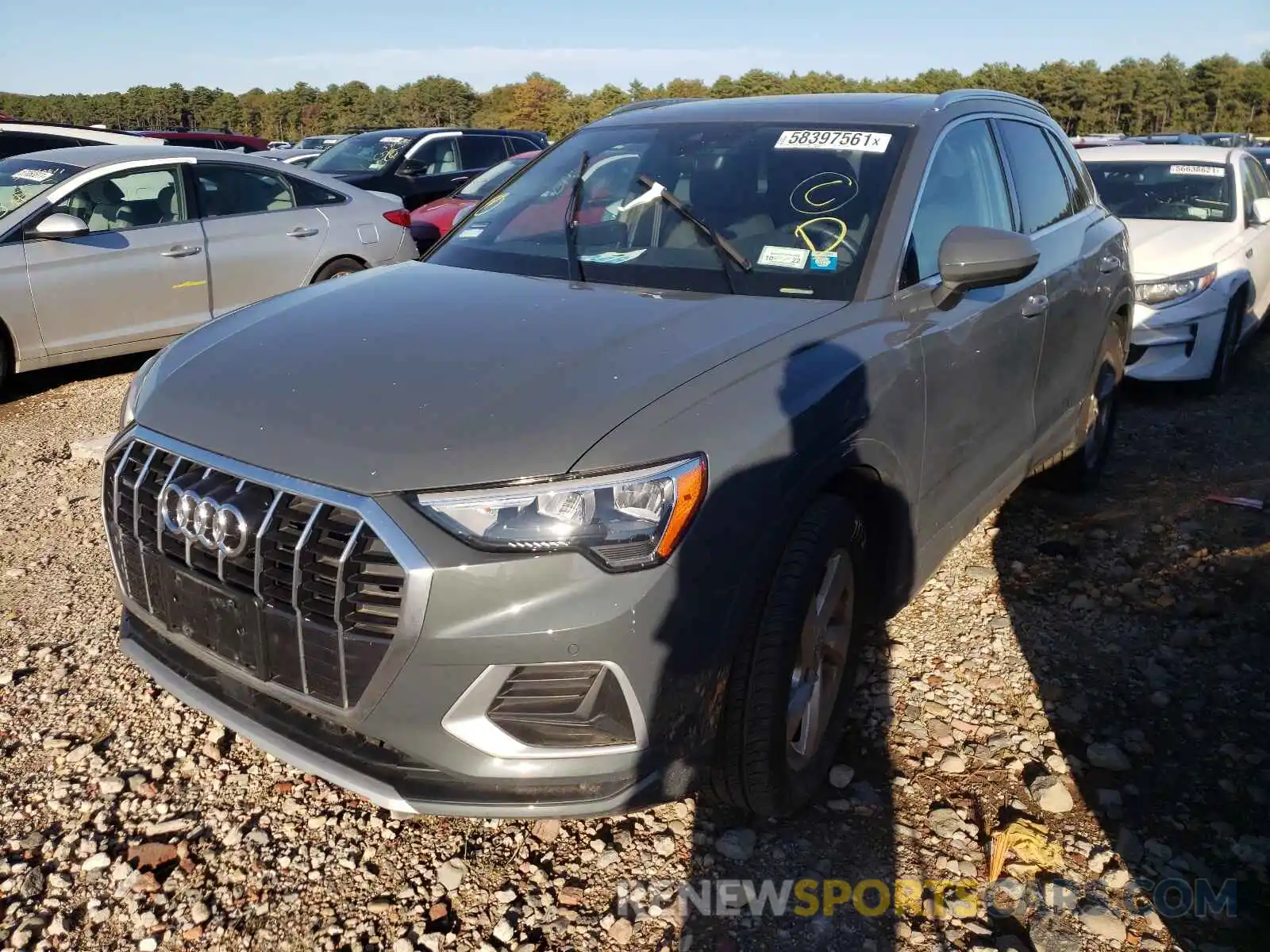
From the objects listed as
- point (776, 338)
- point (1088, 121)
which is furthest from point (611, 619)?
point (1088, 121)

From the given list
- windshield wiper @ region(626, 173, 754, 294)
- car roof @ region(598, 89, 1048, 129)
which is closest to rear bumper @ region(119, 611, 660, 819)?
windshield wiper @ region(626, 173, 754, 294)

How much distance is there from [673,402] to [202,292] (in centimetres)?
559

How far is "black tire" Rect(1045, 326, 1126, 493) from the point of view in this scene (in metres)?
4.63

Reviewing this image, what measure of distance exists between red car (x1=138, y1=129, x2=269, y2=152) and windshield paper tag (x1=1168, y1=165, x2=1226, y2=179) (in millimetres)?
12329

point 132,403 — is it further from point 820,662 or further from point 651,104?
point 651,104

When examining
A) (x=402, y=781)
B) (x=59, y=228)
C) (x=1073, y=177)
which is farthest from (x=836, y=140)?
Answer: (x=59, y=228)

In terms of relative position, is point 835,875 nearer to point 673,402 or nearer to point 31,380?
point 673,402

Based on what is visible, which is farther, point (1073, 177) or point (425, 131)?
point (425, 131)

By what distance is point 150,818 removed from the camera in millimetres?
2547

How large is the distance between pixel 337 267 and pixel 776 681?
243 inches

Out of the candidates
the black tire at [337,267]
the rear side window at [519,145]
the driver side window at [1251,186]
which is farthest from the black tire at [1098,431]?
the rear side window at [519,145]

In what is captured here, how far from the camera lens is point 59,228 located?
232 inches

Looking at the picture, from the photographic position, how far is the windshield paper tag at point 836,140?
3123 mm

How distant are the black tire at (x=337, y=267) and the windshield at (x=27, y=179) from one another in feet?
5.40
